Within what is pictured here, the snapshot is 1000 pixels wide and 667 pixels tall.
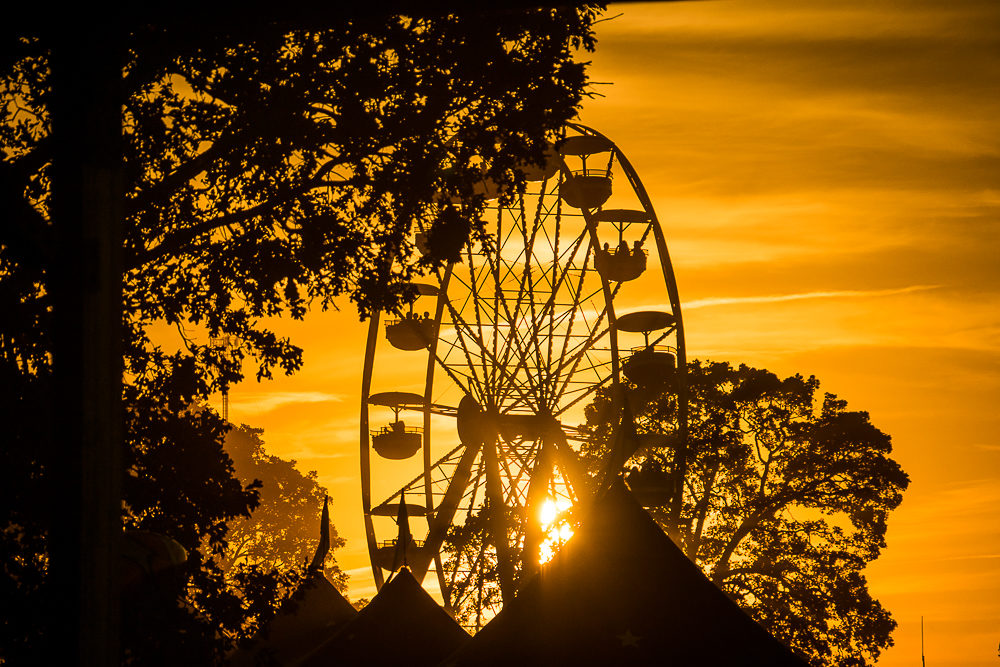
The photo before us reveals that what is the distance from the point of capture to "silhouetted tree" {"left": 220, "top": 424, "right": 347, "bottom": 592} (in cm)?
5651

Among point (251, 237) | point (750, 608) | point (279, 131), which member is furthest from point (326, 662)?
point (750, 608)

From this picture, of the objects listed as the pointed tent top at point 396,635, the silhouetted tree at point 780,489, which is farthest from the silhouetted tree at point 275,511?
the pointed tent top at point 396,635

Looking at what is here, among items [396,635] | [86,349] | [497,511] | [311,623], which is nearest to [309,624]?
[311,623]

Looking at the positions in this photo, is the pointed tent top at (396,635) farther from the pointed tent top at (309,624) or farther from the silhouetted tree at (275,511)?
the silhouetted tree at (275,511)

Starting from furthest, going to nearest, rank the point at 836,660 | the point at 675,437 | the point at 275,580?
the point at 836,660, the point at 675,437, the point at 275,580

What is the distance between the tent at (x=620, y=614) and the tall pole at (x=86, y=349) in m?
7.30

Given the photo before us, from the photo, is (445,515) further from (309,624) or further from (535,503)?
(309,624)

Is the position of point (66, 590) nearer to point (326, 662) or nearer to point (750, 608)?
point (326, 662)

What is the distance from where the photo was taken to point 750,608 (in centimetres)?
3406

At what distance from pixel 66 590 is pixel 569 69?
28.4 feet

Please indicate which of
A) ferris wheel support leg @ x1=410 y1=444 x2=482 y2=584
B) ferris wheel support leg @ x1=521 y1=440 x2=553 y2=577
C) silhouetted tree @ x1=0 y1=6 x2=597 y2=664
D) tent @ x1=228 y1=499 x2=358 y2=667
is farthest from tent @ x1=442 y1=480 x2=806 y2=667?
ferris wheel support leg @ x1=410 y1=444 x2=482 y2=584

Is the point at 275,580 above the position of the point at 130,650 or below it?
above

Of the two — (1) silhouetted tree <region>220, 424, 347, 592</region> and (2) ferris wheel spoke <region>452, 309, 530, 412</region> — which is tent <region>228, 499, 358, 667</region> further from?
(1) silhouetted tree <region>220, 424, 347, 592</region>

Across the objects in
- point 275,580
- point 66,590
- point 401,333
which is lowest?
point 66,590
